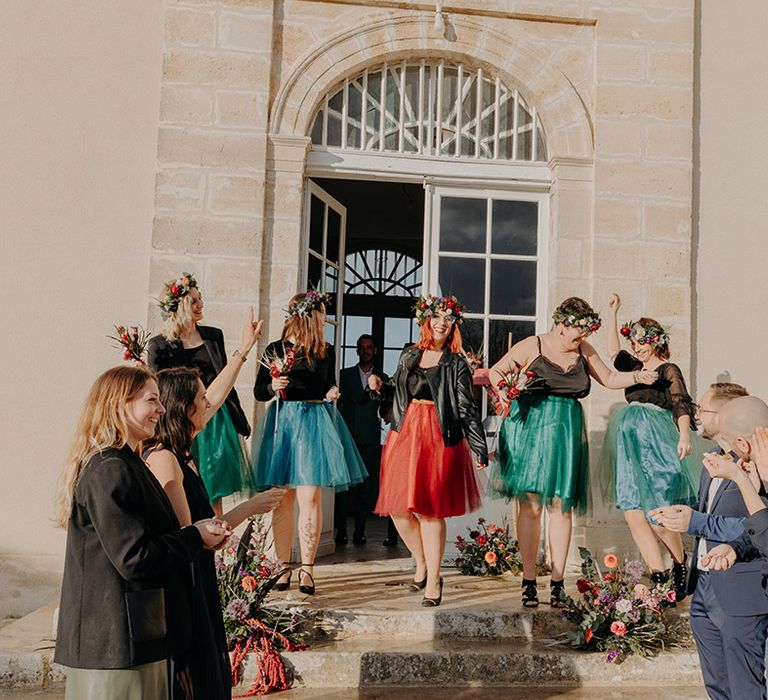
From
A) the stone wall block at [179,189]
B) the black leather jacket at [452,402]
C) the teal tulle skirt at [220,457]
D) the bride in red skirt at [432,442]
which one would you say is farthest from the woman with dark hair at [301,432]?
the stone wall block at [179,189]

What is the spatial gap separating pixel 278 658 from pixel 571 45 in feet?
15.9

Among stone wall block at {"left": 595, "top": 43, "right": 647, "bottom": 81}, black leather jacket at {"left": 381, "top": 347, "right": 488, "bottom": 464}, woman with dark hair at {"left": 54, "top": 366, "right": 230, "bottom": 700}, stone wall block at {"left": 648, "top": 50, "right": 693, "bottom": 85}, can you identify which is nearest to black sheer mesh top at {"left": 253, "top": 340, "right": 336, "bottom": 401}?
black leather jacket at {"left": 381, "top": 347, "right": 488, "bottom": 464}

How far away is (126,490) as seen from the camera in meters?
2.33

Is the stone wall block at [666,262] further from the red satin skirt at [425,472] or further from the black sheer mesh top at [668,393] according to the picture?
the red satin skirt at [425,472]

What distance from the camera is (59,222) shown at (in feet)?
19.8

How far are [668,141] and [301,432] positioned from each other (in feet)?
11.9

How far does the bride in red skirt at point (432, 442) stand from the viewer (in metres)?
4.79

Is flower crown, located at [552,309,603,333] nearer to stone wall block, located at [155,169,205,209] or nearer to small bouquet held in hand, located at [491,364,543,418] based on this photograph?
small bouquet held in hand, located at [491,364,543,418]

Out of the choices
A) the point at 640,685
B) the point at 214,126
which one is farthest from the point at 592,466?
the point at 214,126

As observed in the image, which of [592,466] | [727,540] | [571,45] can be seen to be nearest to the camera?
[727,540]

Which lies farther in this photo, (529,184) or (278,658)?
(529,184)

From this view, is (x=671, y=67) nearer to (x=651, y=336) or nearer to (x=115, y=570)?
(x=651, y=336)

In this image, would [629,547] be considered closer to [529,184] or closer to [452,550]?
[452,550]

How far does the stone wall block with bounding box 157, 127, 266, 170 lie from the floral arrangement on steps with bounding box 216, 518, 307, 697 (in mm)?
2827
